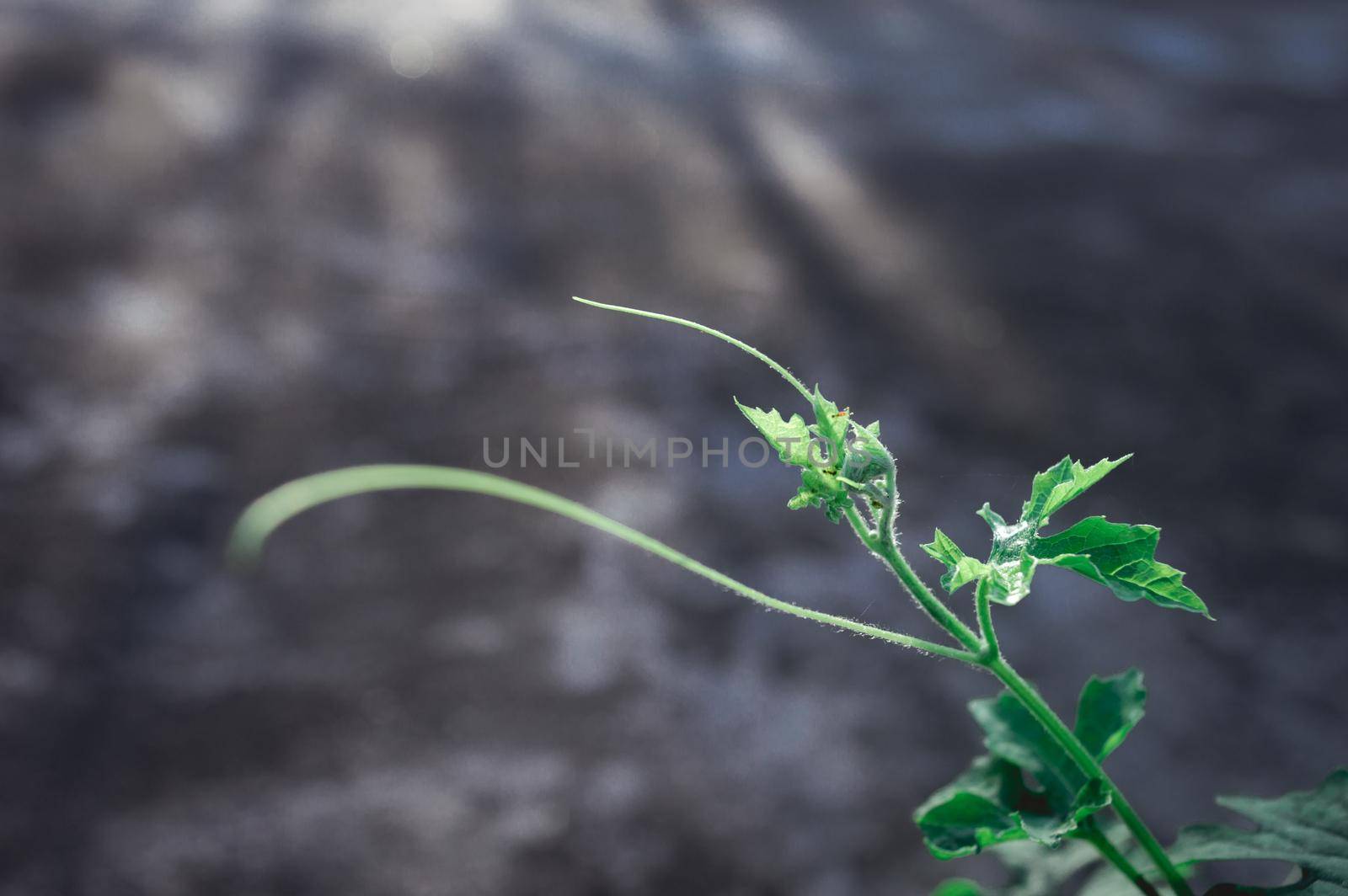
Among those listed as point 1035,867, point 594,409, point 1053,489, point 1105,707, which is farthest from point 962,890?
point 594,409

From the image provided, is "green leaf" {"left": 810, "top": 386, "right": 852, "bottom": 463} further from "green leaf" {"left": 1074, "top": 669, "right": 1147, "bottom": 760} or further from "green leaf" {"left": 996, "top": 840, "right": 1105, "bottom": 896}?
"green leaf" {"left": 996, "top": 840, "right": 1105, "bottom": 896}

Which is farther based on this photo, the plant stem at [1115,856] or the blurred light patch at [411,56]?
the blurred light patch at [411,56]

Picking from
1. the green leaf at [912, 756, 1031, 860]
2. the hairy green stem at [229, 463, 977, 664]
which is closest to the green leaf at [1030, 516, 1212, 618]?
the hairy green stem at [229, 463, 977, 664]

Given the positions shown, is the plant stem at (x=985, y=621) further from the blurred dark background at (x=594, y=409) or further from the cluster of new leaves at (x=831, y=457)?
the blurred dark background at (x=594, y=409)

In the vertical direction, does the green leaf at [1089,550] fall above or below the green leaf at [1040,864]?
above

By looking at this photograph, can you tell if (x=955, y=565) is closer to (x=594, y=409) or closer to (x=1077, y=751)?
(x=1077, y=751)

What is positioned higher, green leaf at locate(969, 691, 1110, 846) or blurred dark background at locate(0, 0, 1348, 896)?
blurred dark background at locate(0, 0, 1348, 896)

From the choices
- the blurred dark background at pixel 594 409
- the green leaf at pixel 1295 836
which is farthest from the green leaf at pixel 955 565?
the blurred dark background at pixel 594 409
